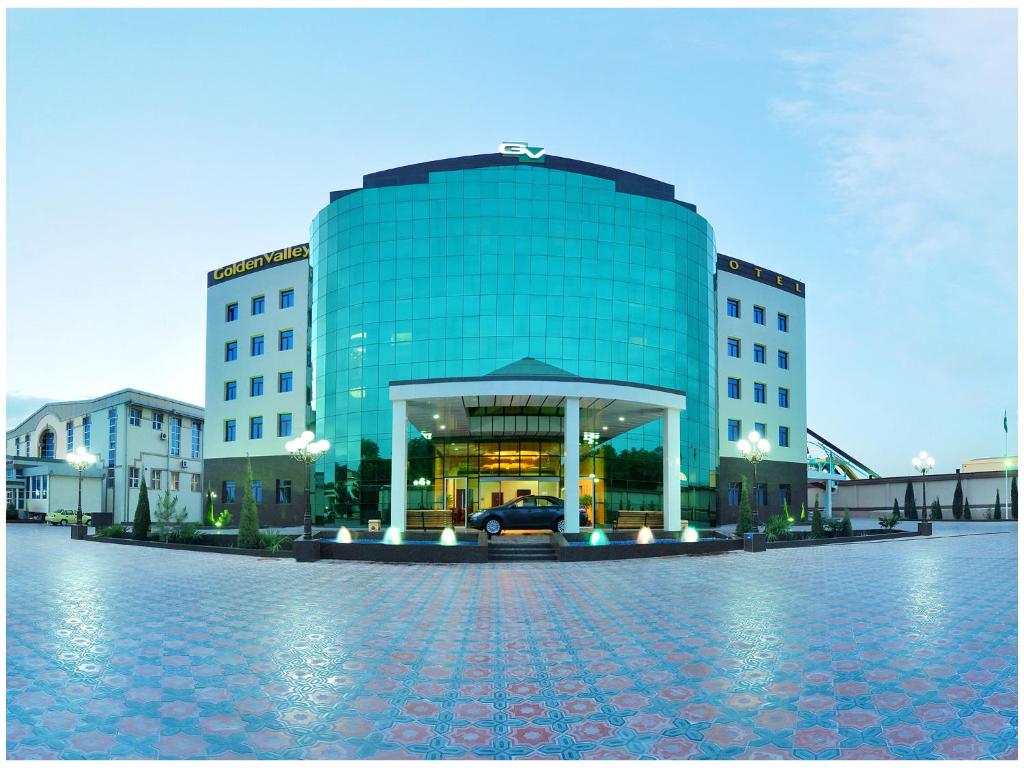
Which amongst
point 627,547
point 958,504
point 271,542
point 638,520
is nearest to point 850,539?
point 638,520

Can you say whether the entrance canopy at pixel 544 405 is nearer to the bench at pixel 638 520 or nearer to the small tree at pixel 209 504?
the bench at pixel 638 520

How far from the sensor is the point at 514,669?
7.80 m

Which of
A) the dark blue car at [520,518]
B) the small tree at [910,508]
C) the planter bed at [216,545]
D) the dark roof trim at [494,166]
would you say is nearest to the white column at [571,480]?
the dark blue car at [520,518]

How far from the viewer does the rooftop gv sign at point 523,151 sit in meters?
38.2

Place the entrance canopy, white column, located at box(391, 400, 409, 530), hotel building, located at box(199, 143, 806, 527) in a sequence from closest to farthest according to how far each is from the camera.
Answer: the entrance canopy → white column, located at box(391, 400, 409, 530) → hotel building, located at box(199, 143, 806, 527)

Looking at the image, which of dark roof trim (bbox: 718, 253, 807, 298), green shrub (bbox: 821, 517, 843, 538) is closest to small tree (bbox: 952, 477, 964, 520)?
dark roof trim (bbox: 718, 253, 807, 298)

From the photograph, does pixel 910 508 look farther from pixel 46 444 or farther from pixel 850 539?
pixel 46 444

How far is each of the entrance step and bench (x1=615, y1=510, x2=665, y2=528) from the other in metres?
9.47

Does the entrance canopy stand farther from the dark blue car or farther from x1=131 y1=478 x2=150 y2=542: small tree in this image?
x1=131 y1=478 x2=150 y2=542: small tree

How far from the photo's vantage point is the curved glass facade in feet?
120

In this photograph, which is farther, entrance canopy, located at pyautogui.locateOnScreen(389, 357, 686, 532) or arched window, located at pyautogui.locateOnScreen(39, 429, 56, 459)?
arched window, located at pyautogui.locateOnScreen(39, 429, 56, 459)

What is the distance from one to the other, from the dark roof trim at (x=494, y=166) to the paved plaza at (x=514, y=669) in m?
28.2

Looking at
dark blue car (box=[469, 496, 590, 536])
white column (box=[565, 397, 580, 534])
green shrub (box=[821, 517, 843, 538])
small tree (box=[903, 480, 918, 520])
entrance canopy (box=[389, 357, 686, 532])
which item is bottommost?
small tree (box=[903, 480, 918, 520])

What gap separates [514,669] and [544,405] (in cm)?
2052
